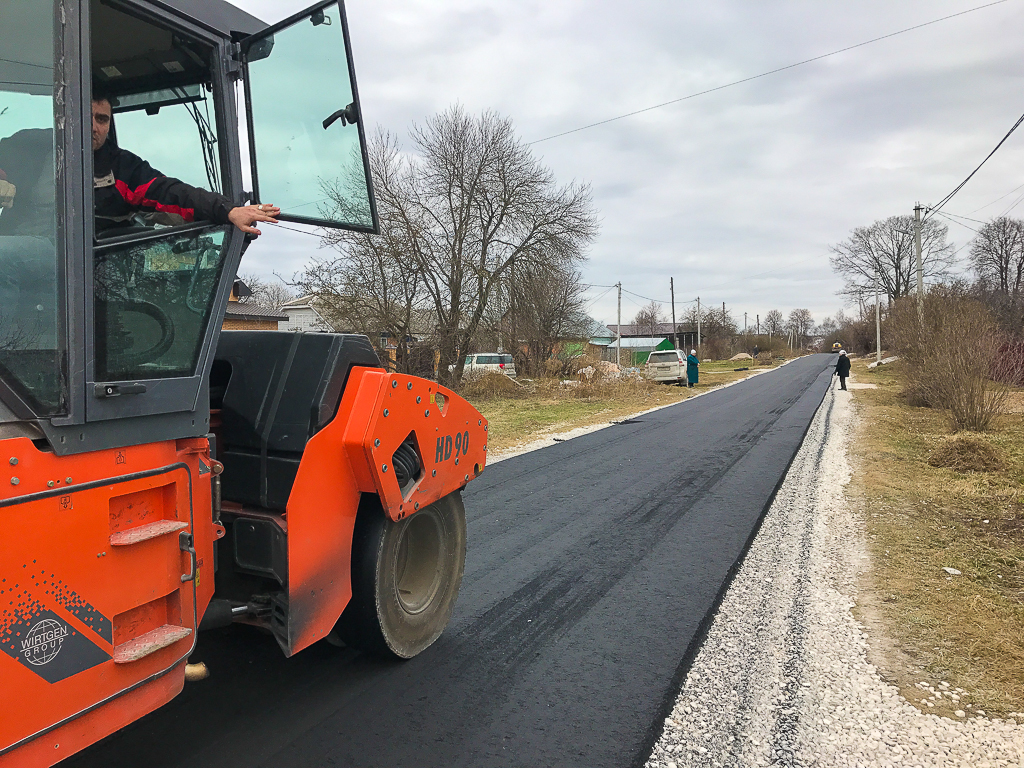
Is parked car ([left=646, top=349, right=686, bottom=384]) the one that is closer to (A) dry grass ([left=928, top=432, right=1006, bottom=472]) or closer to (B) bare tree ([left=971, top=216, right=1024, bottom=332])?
(A) dry grass ([left=928, top=432, right=1006, bottom=472])

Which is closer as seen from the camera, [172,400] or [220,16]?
[172,400]

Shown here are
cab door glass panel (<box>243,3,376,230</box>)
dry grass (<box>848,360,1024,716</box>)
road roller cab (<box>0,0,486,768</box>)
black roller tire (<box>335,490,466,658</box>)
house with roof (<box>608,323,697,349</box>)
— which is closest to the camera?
road roller cab (<box>0,0,486,768</box>)

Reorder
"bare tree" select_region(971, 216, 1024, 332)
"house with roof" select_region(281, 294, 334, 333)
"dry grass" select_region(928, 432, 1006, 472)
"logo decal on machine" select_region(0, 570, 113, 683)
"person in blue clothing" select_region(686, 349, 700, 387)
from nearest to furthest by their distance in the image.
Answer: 1. "logo decal on machine" select_region(0, 570, 113, 683)
2. "dry grass" select_region(928, 432, 1006, 472)
3. "house with roof" select_region(281, 294, 334, 333)
4. "person in blue clothing" select_region(686, 349, 700, 387)
5. "bare tree" select_region(971, 216, 1024, 332)

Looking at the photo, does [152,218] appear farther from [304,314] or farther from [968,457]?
[304,314]

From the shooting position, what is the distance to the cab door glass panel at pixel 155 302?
86.0 inches

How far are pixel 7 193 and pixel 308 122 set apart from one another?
4.22 feet

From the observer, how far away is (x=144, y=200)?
2469mm

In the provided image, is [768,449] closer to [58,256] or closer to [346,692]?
[346,692]

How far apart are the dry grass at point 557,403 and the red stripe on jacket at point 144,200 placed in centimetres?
907

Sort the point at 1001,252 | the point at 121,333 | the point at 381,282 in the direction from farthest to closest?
the point at 1001,252 → the point at 381,282 → the point at 121,333

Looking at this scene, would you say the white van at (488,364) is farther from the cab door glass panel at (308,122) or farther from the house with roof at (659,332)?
the house with roof at (659,332)

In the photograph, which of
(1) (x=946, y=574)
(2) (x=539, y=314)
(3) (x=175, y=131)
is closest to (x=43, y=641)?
(3) (x=175, y=131)

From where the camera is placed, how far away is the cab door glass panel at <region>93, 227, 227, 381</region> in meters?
2.18

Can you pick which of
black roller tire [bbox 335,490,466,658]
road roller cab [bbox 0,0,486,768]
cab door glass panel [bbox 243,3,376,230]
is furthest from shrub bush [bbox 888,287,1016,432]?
cab door glass panel [bbox 243,3,376,230]
